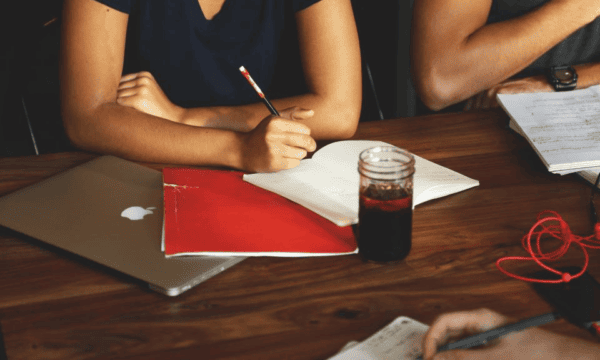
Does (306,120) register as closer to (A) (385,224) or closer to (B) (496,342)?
(A) (385,224)

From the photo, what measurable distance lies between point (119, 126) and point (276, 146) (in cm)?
40

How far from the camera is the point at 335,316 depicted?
2.54ft

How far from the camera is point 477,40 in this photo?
1.64 meters

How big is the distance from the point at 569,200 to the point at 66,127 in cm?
108

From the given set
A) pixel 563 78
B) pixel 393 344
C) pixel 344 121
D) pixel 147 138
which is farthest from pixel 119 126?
pixel 563 78

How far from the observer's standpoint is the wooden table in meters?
0.73

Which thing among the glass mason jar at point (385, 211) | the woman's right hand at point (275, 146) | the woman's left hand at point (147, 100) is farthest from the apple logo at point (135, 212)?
the woman's left hand at point (147, 100)

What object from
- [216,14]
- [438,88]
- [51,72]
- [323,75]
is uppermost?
[216,14]

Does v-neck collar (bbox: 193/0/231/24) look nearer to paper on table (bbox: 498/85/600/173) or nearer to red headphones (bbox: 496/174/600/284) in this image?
paper on table (bbox: 498/85/600/173)

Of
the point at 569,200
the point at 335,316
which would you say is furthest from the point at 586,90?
the point at 335,316

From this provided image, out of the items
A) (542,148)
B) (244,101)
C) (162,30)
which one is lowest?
(244,101)

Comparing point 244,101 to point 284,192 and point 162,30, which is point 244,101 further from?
point 284,192

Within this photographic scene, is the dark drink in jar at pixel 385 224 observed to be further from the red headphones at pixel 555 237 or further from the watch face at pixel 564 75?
the watch face at pixel 564 75

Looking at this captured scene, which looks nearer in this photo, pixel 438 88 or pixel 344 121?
pixel 344 121
